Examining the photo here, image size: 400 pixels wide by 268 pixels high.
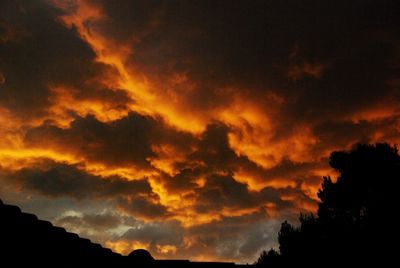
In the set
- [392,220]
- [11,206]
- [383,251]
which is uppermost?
[392,220]

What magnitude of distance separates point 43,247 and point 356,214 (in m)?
31.7

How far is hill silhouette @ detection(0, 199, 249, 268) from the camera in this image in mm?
4875

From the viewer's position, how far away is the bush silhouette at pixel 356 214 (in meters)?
26.2

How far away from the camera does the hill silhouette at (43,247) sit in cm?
488

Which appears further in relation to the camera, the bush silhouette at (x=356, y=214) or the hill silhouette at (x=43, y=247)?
the bush silhouette at (x=356, y=214)

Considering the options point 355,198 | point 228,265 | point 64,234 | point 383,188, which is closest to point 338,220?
point 355,198

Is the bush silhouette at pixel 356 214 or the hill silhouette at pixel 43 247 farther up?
the bush silhouette at pixel 356 214

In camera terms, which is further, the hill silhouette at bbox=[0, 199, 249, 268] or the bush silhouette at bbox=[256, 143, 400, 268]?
the bush silhouette at bbox=[256, 143, 400, 268]

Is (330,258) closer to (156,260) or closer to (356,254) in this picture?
(356,254)

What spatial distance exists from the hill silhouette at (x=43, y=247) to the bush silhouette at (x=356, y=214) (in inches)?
905

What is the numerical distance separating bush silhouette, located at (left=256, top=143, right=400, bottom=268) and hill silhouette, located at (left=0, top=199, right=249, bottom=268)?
75.4 feet

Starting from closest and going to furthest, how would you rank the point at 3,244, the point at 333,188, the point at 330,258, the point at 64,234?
the point at 3,244, the point at 64,234, the point at 330,258, the point at 333,188

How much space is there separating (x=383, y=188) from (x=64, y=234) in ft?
100

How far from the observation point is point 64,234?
18.4 ft
